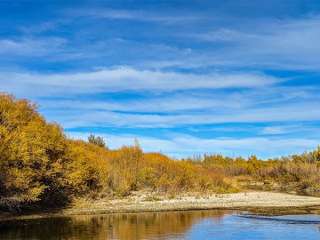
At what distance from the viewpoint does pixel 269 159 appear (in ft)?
477

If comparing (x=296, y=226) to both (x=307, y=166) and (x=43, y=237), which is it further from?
(x=307, y=166)

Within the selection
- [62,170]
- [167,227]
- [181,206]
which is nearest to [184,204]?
[181,206]

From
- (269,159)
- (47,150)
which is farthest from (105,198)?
(269,159)

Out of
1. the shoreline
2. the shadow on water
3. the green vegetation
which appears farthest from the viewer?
the shoreline

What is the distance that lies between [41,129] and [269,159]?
348 feet

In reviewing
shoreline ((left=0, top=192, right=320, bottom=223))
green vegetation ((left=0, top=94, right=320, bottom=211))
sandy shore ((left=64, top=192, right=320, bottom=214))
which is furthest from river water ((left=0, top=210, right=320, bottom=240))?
sandy shore ((left=64, top=192, right=320, bottom=214))

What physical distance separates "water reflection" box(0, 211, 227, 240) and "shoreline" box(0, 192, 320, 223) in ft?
9.34

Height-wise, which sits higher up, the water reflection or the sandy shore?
the sandy shore

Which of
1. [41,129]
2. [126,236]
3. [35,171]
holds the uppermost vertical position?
[41,129]

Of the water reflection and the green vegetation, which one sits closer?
the water reflection

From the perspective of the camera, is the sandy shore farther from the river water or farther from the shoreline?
the river water

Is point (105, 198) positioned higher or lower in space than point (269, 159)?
lower

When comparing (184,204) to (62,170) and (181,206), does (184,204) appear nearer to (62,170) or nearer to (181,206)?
(181,206)

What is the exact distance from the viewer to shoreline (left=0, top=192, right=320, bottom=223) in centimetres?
4466
